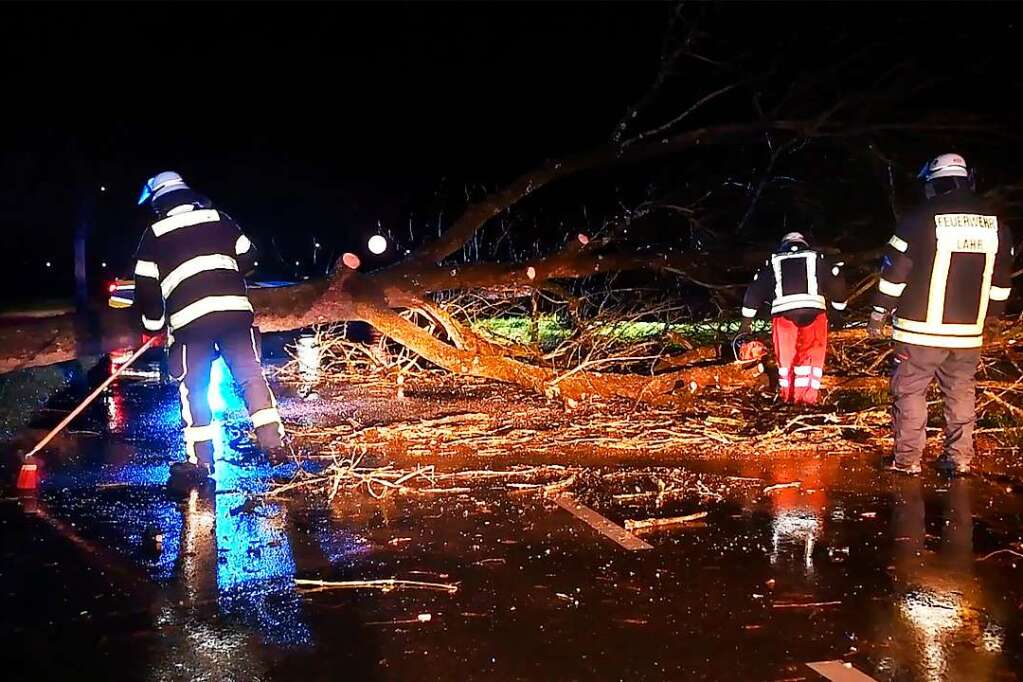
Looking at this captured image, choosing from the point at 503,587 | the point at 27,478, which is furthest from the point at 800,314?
the point at 27,478

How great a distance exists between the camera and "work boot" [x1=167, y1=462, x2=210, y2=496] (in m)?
4.93

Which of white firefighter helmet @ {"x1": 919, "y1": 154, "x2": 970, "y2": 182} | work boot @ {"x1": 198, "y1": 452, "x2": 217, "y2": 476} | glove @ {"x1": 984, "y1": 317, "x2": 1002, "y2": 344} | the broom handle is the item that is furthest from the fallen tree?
white firefighter helmet @ {"x1": 919, "y1": 154, "x2": 970, "y2": 182}

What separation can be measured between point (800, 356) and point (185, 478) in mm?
4759

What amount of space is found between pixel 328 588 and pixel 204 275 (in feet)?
7.45

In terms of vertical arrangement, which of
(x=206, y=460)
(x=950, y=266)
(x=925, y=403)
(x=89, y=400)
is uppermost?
(x=950, y=266)

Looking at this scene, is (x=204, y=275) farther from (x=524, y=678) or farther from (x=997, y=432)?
(x=997, y=432)

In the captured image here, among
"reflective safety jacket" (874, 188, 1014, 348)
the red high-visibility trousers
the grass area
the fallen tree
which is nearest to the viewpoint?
"reflective safety jacket" (874, 188, 1014, 348)

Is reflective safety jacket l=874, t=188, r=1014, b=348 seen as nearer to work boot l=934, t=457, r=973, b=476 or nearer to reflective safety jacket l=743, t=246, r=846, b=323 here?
work boot l=934, t=457, r=973, b=476

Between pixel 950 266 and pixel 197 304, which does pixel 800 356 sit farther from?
pixel 197 304

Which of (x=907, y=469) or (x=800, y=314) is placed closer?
(x=907, y=469)

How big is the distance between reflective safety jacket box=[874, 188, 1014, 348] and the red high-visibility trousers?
1.98 m

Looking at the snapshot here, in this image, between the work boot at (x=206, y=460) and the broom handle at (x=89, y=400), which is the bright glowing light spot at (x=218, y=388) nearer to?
the broom handle at (x=89, y=400)

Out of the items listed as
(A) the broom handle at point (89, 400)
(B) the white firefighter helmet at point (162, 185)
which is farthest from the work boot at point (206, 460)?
(B) the white firefighter helmet at point (162, 185)

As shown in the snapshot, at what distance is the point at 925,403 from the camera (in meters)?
5.41
